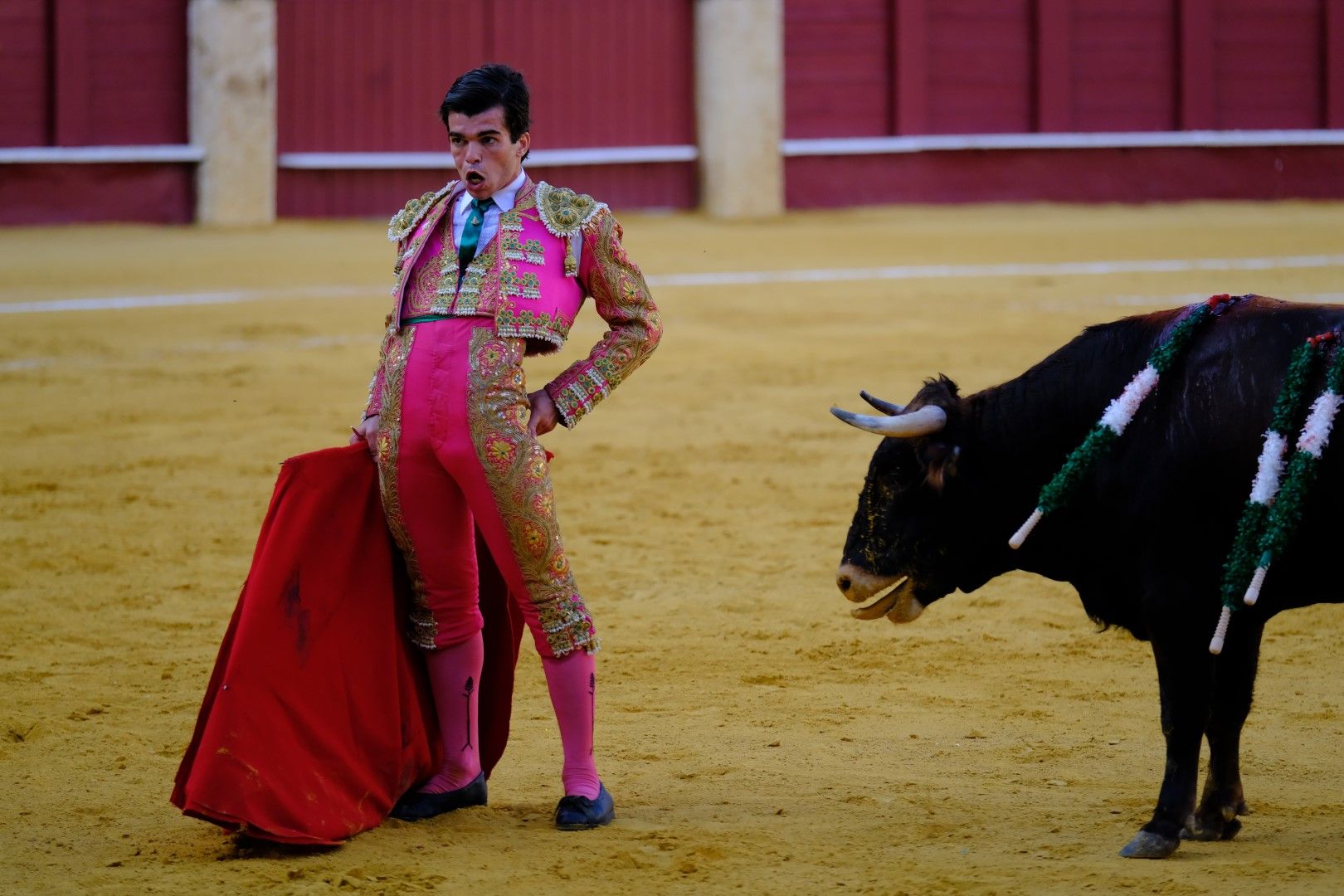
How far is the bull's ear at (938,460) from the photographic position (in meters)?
3.25

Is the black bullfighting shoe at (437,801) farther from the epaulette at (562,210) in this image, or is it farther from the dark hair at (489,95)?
the dark hair at (489,95)

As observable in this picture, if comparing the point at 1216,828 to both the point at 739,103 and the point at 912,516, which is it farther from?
the point at 739,103

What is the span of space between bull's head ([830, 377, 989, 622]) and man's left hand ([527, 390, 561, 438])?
58 centimetres

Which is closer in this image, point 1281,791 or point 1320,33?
point 1281,791

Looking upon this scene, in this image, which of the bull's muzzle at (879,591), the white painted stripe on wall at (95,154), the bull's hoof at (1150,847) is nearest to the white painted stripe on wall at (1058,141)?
the white painted stripe on wall at (95,154)

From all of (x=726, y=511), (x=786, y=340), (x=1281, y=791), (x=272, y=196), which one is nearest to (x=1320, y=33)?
(x=786, y=340)

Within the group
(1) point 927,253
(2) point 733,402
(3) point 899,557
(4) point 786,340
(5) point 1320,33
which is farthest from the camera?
(5) point 1320,33

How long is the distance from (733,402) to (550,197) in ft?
16.1

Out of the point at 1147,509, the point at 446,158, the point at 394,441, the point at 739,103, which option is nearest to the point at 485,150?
the point at 394,441

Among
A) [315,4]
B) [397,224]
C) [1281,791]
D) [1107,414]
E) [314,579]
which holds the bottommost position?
[1281,791]

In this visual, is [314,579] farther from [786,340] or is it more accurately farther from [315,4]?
[315,4]

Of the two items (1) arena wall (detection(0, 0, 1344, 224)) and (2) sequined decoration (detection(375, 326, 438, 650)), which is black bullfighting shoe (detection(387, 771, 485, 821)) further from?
(1) arena wall (detection(0, 0, 1344, 224))

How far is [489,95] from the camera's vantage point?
2959mm

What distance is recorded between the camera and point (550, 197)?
3.12m
